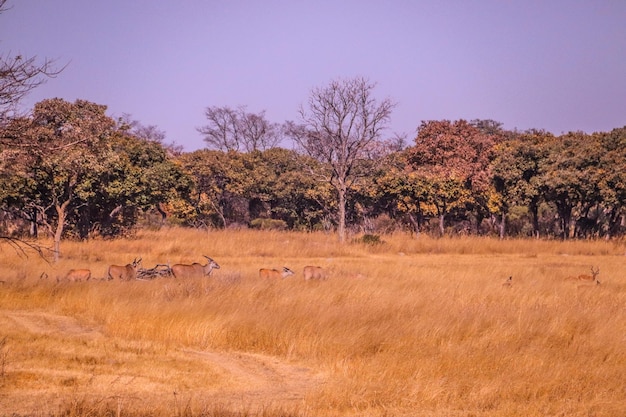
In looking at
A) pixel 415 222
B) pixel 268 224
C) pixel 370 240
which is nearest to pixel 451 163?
pixel 415 222

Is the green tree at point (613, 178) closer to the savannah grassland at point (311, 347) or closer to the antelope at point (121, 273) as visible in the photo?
the savannah grassland at point (311, 347)

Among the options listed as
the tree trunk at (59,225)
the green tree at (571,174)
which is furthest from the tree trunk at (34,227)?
the green tree at (571,174)

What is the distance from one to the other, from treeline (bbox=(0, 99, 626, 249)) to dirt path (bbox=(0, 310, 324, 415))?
42.6ft

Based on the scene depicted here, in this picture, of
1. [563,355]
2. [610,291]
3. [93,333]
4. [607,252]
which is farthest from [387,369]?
[607,252]

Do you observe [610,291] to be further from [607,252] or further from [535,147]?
[535,147]

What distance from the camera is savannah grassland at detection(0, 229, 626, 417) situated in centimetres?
795

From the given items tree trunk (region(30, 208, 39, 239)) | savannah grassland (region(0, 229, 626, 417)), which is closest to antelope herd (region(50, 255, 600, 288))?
savannah grassland (region(0, 229, 626, 417))

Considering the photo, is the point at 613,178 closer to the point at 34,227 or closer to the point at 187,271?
the point at 187,271

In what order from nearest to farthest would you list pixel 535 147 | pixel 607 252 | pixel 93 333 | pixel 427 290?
pixel 93 333 < pixel 427 290 < pixel 607 252 < pixel 535 147

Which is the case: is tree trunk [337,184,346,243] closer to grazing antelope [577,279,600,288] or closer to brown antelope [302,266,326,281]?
brown antelope [302,266,326,281]

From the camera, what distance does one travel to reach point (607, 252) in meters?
29.0

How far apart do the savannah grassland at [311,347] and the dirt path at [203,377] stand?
0.03 metres

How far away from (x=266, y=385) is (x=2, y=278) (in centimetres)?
1044

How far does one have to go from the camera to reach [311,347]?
33.7 ft
